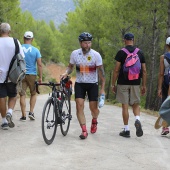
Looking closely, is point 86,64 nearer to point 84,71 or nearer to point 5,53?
point 84,71

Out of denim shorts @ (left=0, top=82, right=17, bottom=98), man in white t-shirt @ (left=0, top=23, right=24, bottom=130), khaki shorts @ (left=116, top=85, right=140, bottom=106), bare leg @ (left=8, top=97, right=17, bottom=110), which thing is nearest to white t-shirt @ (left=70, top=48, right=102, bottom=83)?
khaki shorts @ (left=116, top=85, right=140, bottom=106)

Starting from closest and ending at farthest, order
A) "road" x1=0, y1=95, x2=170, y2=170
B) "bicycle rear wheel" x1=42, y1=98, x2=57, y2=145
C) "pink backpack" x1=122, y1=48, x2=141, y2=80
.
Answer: "road" x1=0, y1=95, x2=170, y2=170 < "bicycle rear wheel" x1=42, y1=98, x2=57, y2=145 < "pink backpack" x1=122, y1=48, x2=141, y2=80

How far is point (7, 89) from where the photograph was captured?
698 cm

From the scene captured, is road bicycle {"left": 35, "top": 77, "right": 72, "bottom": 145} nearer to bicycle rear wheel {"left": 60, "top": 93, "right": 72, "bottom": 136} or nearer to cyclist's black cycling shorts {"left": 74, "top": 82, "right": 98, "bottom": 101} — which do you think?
bicycle rear wheel {"left": 60, "top": 93, "right": 72, "bottom": 136}

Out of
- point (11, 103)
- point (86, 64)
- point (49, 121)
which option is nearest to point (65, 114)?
point (49, 121)

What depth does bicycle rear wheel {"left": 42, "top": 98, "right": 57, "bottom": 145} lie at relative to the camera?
18.9 ft

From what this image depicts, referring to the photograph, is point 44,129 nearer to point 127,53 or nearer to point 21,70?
point 21,70

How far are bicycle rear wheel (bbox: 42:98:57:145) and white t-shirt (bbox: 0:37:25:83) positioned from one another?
1311mm

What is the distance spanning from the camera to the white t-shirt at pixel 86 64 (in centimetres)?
644

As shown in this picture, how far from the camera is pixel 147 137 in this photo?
22.9ft

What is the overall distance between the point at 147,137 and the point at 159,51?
15.7m

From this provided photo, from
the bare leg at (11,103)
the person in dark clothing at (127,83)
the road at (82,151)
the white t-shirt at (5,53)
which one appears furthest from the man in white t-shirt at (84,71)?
the bare leg at (11,103)

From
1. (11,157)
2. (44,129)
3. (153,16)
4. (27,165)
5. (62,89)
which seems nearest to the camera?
(27,165)

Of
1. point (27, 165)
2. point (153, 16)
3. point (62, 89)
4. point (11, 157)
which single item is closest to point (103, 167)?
point (27, 165)
